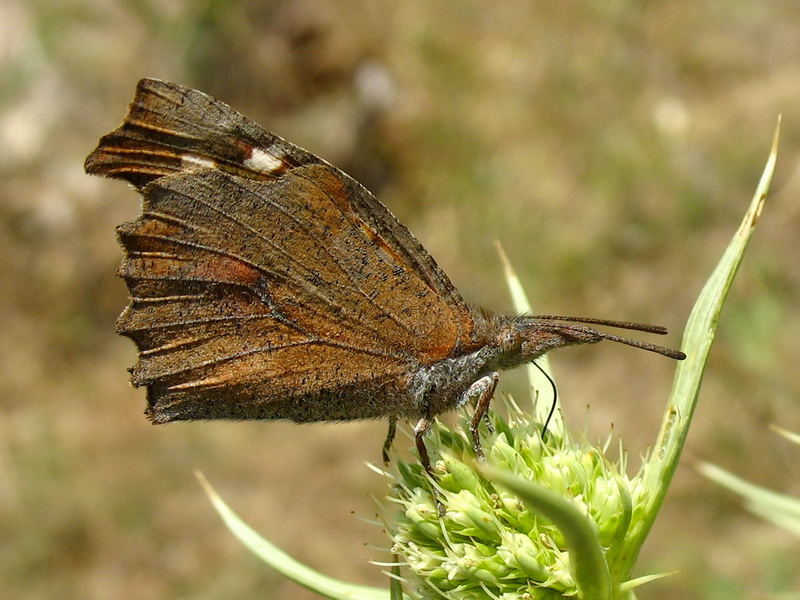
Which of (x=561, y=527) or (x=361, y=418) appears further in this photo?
(x=361, y=418)

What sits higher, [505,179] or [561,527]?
[505,179]

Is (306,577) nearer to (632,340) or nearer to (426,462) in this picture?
(426,462)

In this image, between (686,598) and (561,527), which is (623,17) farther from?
(561,527)

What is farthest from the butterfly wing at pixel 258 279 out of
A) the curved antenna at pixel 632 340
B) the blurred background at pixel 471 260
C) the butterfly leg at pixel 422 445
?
the blurred background at pixel 471 260

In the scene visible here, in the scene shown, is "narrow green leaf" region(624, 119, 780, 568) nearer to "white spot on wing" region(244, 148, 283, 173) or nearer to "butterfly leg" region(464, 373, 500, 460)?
"butterfly leg" region(464, 373, 500, 460)

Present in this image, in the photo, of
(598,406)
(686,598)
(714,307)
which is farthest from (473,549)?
(598,406)

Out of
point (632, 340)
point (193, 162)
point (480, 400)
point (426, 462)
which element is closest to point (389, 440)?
point (426, 462)
